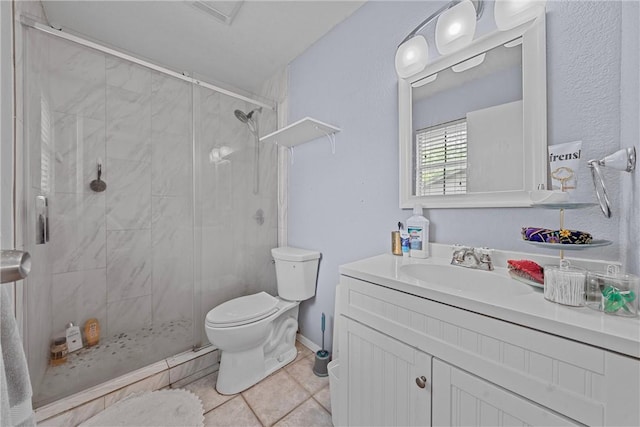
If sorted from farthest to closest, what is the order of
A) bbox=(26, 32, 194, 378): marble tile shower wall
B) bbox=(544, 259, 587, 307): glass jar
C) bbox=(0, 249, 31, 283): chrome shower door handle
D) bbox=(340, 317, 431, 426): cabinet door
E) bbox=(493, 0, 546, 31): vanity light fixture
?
bbox=(26, 32, 194, 378): marble tile shower wall < bbox=(493, 0, 546, 31): vanity light fixture < bbox=(340, 317, 431, 426): cabinet door < bbox=(544, 259, 587, 307): glass jar < bbox=(0, 249, 31, 283): chrome shower door handle

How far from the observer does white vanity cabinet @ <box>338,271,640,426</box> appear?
48 centimetres

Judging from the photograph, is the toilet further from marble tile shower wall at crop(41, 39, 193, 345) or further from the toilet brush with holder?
marble tile shower wall at crop(41, 39, 193, 345)

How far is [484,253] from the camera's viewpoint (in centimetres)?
94

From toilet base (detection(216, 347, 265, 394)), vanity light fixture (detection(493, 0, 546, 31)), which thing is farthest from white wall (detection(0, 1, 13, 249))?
vanity light fixture (detection(493, 0, 546, 31))

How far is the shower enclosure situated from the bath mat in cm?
22

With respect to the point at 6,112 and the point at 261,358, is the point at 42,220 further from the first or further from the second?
the point at 261,358

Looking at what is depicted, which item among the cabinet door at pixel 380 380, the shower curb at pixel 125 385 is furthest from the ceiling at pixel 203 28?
the shower curb at pixel 125 385

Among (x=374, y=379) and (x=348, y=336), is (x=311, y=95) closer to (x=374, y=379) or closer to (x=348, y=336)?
(x=348, y=336)

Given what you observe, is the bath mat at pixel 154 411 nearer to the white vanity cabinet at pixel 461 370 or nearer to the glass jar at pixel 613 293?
the white vanity cabinet at pixel 461 370

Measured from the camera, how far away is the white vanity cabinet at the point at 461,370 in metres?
0.48

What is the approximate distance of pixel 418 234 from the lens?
1.12 meters

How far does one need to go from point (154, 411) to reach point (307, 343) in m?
0.95

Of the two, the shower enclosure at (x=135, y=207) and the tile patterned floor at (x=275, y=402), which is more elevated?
the shower enclosure at (x=135, y=207)

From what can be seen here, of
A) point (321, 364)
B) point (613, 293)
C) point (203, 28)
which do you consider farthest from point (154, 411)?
point (203, 28)
